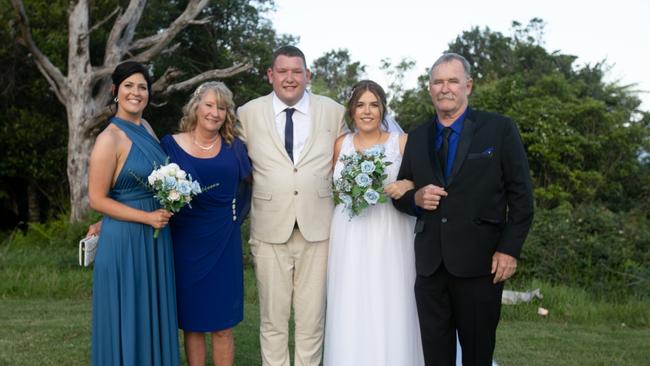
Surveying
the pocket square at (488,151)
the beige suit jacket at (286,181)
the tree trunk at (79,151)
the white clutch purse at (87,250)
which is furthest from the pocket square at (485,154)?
the tree trunk at (79,151)

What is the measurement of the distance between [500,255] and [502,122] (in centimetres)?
88

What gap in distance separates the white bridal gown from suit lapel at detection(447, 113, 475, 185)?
70 centimetres

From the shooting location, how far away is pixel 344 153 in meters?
5.20

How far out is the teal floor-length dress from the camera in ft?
14.6

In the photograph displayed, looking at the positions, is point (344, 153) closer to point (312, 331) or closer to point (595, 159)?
point (312, 331)

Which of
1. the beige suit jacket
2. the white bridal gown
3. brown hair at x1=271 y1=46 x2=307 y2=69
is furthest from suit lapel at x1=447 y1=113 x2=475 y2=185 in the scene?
brown hair at x1=271 y1=46 x2=307 y2=69

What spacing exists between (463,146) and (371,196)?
0.71 m

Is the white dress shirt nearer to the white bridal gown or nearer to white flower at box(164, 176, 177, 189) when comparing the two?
the white bridal gown

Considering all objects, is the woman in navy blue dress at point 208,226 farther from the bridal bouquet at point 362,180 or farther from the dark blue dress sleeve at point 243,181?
the bridal bouquet at point 362,180

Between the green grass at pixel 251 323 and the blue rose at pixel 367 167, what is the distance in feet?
9.05

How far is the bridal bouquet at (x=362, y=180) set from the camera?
181 inches

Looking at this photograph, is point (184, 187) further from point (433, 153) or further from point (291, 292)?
point (433, 153)

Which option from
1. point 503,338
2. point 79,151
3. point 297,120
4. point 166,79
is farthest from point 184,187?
point 79,151

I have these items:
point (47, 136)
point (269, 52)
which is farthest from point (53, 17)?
point (269, 52)
